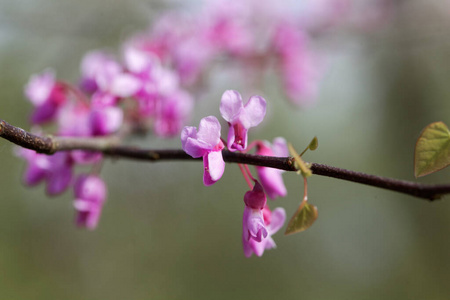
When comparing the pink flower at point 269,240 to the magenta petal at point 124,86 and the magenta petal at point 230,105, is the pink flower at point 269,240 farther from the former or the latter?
the magenta petal at point 124,86

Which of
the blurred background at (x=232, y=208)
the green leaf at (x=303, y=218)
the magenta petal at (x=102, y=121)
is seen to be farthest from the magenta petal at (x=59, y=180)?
the blurred background at (x=232, y=208)

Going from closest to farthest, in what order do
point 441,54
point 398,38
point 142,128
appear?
point 142,128
point 398,38
point 441,54

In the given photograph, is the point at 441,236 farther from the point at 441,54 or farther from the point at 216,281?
the point at 216,281

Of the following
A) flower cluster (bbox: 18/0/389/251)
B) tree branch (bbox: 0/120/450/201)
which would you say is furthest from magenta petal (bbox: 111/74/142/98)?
tree branch (bbox: 0/120/450/201)

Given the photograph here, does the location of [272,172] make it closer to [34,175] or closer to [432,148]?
[432,148]

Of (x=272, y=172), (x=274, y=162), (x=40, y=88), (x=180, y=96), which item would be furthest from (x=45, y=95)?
(x=274, y=162)

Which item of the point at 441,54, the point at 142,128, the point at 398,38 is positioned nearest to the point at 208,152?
the point at 142,128
